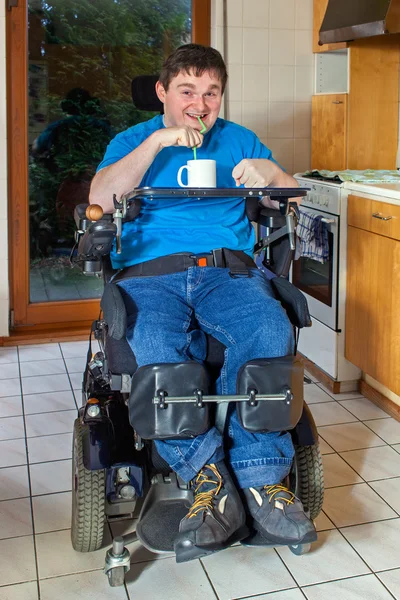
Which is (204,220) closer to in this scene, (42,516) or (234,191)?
(234,191)

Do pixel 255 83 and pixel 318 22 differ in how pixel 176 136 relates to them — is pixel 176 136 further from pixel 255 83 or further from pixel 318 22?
pixel 318 22

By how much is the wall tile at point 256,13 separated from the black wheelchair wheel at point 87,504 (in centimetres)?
250

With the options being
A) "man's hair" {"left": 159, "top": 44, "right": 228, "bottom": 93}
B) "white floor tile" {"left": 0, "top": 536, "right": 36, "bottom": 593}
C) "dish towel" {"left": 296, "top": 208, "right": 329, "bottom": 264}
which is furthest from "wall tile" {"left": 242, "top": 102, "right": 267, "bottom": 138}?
"white floor tile" {"left": 0, "top": 536, "right": 36, "bottom": 593}

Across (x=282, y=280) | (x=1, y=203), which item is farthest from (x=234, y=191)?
(x=1, y=203)

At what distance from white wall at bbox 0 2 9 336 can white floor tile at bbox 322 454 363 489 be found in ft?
6.18

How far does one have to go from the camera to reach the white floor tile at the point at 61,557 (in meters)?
1.84

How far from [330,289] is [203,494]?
1.59 metres

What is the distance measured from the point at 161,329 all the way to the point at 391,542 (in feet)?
2.84

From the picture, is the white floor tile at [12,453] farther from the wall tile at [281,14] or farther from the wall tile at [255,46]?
the wall tile at [281,14]

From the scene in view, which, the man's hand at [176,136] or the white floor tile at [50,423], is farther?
the white floor tile at [50,423]

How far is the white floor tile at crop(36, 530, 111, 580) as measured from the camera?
6.04ft

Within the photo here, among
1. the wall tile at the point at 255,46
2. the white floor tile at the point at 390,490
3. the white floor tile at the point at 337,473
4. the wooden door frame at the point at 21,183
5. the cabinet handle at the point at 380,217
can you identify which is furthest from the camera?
the wall tile at the point at 255,46

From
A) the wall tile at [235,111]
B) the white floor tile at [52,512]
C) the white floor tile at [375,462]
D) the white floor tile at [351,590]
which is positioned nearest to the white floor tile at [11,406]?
the white floor tile at [52,512]

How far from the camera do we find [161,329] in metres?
1.71
